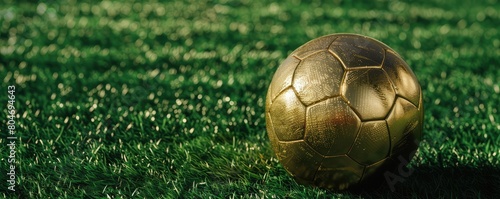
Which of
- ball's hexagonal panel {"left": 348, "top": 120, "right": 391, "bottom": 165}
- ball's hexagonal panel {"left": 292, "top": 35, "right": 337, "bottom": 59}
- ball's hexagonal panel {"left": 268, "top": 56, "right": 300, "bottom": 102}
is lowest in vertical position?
ball's hexagonal panel {"left": 348, "top": 120, "right": 391, "bottom": 165}

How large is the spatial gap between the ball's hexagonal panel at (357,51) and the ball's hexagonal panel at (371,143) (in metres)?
0.35

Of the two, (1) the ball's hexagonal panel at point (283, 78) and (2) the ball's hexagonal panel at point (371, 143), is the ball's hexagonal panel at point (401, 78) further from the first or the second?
(1) the ball's hexagonal panel at point (283, 78)

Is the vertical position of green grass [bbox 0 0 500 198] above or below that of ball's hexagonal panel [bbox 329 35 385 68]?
below

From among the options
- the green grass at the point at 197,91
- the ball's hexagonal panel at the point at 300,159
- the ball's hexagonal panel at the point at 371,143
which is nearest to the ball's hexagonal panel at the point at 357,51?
the ball's hexagonal panel at the point at 371,143

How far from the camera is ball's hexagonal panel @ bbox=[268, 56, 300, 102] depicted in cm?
333

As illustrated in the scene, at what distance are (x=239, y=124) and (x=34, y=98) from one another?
1807 millimetres

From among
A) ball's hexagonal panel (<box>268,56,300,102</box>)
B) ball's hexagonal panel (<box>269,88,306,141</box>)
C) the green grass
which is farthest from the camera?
the green grass

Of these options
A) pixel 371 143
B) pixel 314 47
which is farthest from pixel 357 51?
pixel 371 143

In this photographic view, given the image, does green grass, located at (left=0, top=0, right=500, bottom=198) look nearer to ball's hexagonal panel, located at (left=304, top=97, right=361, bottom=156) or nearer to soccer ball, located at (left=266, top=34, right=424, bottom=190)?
soccer ball, located at (left=266, top=34, right=424, bottom=190)

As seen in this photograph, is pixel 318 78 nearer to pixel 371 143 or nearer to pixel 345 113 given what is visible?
pixel 345 113

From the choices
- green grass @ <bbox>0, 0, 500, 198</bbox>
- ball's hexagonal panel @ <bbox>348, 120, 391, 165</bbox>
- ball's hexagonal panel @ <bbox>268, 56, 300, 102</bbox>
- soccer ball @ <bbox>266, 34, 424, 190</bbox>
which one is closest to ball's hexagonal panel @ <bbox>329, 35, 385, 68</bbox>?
soccer ball @ <bbox>266, 34, 424, 190</bbox>

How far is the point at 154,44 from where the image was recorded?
21.4ft

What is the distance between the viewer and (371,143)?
125 inches

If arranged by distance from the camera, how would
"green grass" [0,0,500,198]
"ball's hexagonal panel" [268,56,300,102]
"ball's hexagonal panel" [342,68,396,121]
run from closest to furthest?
"ball's hexagonal panel" [342,68,396,121] < "ball's hexagonal panel" [268,56,300,102] < "green grass" [0,0,500,198]
